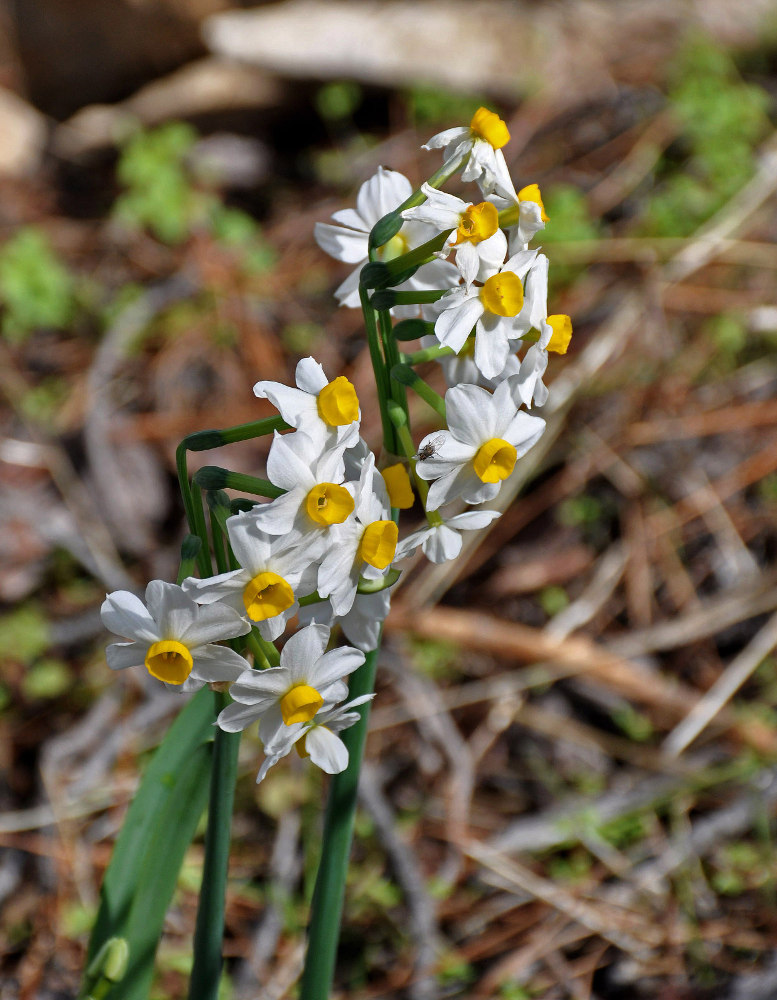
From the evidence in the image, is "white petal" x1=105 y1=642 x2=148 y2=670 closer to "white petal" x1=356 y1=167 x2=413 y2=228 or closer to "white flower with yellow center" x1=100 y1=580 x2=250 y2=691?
"white flower with yellow center" x1=100 y1=580 x2=250 y2=691

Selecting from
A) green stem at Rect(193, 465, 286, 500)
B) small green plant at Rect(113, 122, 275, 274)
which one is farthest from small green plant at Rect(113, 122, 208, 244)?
green stem at Rect(193, 465, 286, 500)

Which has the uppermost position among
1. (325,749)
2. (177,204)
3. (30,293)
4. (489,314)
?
(489,314)

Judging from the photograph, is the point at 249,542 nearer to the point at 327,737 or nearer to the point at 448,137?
the point at 327,737

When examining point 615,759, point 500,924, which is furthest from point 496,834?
point 615,759

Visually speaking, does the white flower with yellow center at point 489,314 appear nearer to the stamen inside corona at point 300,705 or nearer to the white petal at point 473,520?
the white petal at point 473,520

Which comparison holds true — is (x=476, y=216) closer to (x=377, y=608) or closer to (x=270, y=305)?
(x=377, y=608)

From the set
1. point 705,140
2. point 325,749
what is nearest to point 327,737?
point 325,749
